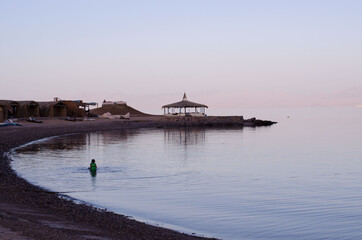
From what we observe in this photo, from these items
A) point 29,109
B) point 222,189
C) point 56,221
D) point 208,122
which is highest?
point 29,109

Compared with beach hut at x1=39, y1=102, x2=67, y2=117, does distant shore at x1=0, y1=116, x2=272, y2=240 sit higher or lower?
lower

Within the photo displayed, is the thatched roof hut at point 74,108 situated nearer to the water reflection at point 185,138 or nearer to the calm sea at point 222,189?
the water reflection at point 185,138

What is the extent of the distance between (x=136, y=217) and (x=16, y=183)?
6012 millimetres

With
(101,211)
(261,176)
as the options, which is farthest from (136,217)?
(261,176)

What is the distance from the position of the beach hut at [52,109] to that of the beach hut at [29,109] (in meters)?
2.20

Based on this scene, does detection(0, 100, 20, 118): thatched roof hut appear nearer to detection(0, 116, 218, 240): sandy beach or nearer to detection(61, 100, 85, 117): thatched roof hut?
detection(61, 100, 85, 117): thatched roof hut

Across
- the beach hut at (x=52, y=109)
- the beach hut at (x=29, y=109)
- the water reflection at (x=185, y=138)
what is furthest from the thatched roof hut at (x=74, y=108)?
the water reflection at (x=185, y=138)

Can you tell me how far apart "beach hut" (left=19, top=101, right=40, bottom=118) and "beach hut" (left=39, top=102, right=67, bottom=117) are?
2.20 meters

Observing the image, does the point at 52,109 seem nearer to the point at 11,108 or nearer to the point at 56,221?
the point at 11,108

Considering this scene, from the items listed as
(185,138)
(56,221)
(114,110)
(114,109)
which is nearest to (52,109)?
(185,138)

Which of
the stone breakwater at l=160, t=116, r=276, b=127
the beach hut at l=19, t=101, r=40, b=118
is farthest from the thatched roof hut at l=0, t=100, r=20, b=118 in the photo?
the stone breakwater at l=160, t=116, r=276, b=127

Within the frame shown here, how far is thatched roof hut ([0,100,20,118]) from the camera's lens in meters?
58.2

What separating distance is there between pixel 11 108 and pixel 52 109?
10171mm

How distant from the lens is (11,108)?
5953 centimetres
